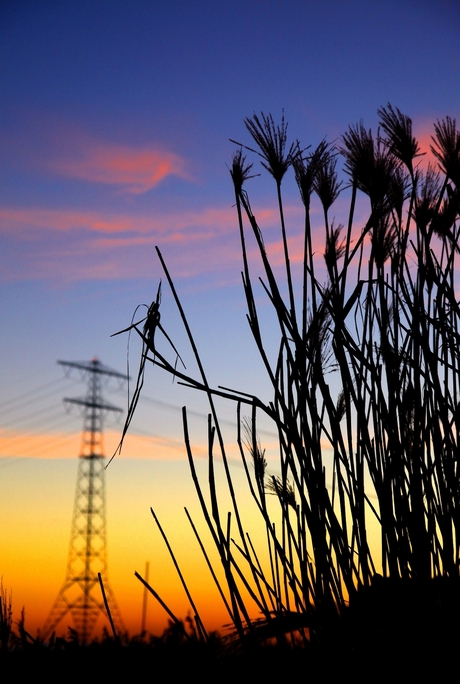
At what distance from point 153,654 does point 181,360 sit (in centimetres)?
113

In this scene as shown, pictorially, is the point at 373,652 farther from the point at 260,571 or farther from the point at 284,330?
the point at 284,330

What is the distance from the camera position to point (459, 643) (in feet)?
3.85

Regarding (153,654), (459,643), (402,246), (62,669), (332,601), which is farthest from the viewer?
(153,654)

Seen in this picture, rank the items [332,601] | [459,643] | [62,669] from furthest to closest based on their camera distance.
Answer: [62,669] → [332,601] → [459,643]

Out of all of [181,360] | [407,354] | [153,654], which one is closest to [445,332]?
[407,354]

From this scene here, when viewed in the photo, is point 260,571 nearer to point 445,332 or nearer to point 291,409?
point 291,409

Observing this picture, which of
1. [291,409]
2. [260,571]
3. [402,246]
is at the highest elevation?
[402,246]

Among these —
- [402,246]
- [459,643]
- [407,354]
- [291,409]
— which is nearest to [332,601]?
[459,643]

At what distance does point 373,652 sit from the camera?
4.07 feet

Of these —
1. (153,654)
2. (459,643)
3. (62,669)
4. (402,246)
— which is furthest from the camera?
(153,654)

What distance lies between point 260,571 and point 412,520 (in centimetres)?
34

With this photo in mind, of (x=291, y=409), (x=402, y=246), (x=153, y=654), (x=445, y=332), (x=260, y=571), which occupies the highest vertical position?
(x=402, y=246)

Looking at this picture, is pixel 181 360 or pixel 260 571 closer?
pixel 181 360

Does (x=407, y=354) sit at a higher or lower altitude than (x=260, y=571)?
higher
